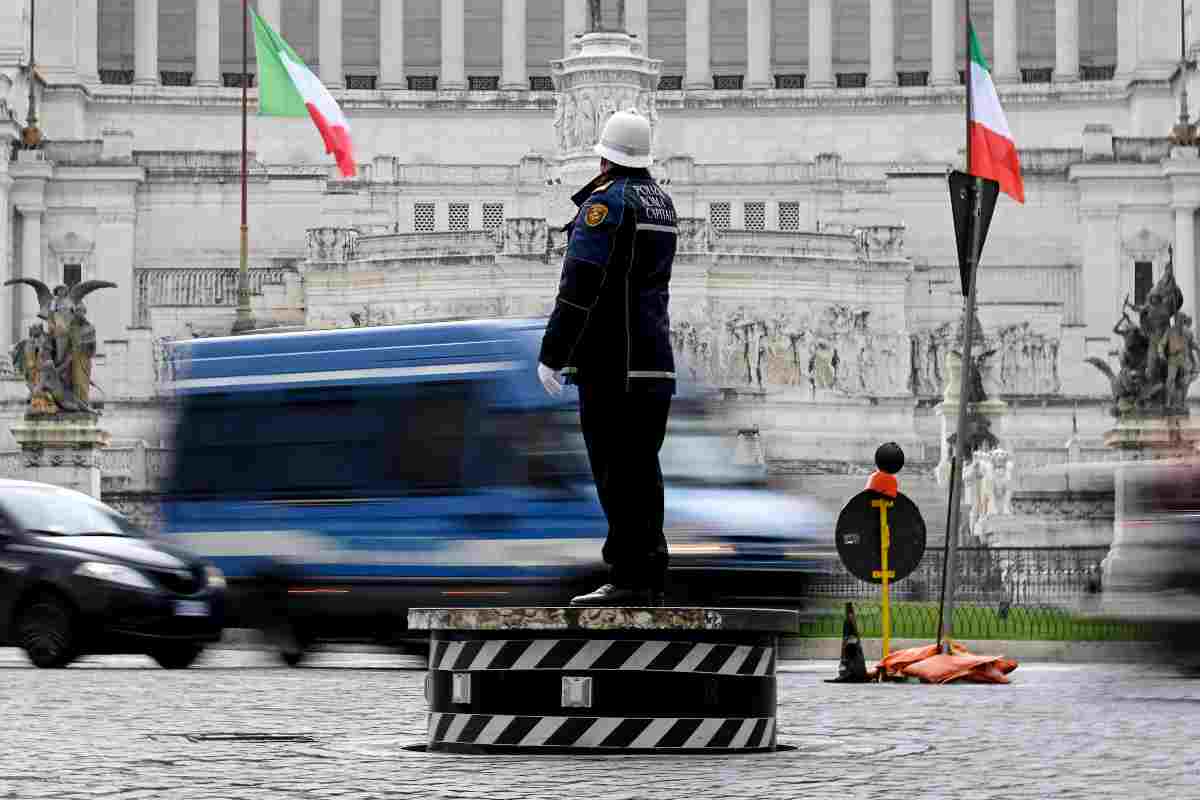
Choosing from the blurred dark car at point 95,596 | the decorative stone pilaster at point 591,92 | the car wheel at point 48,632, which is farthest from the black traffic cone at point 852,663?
the decorative stone pilaster at point 591,92

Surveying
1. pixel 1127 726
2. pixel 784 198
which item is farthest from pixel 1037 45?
pixel 1127 726

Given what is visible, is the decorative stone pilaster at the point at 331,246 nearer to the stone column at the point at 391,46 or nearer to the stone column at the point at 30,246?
the stone column at the point at 30,246

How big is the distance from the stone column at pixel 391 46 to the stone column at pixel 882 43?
57.0 feet

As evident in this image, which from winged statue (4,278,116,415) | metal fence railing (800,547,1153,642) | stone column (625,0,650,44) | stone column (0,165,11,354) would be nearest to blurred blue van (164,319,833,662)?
metal fence railing (800,547,1153,642)

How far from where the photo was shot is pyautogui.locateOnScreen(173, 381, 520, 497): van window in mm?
24016

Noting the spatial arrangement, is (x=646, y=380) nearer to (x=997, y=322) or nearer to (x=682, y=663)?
(x=682, y=663)

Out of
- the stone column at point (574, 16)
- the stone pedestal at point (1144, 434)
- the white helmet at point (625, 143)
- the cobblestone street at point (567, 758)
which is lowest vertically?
the cobblestone street at point (567, 758)

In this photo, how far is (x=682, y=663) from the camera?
13273 millimetres

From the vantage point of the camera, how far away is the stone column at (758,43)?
317 feet

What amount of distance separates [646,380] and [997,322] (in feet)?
189

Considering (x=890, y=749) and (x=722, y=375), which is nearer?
(x=890, y=749)

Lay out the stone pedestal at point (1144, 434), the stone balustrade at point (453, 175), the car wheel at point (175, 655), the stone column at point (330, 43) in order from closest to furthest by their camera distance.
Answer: the car wheel at point (175, 655), the stone pedestal at point (1144, 434), the stone balustrade at point (453, 175), the stone column at point (330, 43)

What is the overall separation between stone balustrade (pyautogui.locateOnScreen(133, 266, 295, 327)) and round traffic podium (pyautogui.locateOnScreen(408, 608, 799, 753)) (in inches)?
2437

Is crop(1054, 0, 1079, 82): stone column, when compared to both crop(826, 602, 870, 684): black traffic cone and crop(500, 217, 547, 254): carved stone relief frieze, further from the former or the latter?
crop(826, 602, 870, 684): black traffic cone
